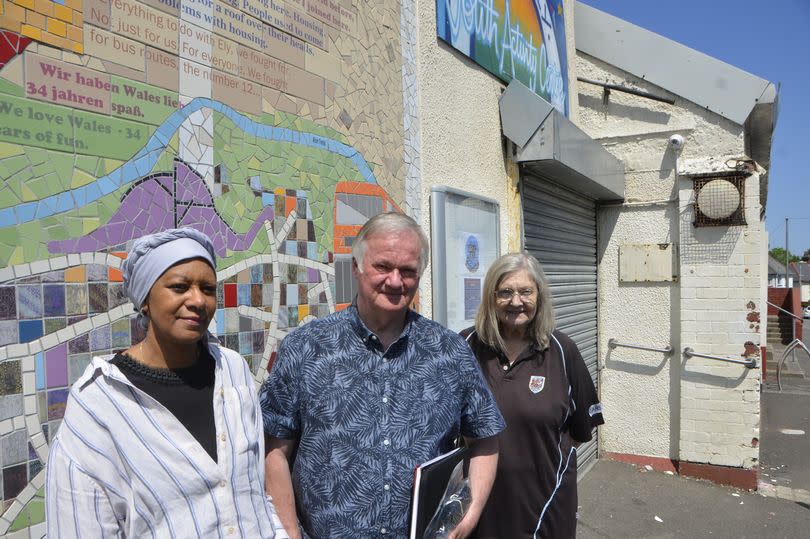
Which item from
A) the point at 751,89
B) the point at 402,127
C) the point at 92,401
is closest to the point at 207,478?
the point at 92,401

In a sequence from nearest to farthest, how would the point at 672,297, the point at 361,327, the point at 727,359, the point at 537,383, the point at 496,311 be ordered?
the point at 361,327 < the point at 537,383 < the point at 496,311 < the point at 727,359 < the point at 672,297

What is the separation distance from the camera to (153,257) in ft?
4.75

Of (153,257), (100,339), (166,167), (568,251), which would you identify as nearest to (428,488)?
(153,257)

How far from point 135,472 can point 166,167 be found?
112cm

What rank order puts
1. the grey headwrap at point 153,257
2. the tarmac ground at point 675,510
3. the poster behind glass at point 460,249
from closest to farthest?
the grey headwrap at point 153,257
the poster behind glass at point 460,249
the tarmac ground at point 675,510

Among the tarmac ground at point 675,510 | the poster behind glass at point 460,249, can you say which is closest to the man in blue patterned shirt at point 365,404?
the poster behind glass at point 460,249

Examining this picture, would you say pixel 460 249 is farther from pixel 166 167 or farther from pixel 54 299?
pixel 54 299

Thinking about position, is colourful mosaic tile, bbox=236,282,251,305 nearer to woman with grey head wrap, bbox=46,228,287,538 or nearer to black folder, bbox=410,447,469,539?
woman with grey head wrap, bbox=46,228,287,538

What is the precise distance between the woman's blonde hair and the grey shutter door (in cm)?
265

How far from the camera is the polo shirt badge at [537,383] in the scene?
2533mm

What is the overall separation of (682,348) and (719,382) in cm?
45

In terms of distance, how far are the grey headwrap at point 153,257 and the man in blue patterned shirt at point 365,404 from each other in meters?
0.49

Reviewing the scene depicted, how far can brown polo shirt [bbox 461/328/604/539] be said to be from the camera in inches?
97.3

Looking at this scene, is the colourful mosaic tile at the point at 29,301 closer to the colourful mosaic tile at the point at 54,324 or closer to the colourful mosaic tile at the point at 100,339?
the colourful mosaic tile at the point at 54,324
